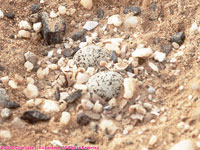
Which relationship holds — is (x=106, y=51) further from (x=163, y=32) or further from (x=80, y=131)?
(x=80, y=131)

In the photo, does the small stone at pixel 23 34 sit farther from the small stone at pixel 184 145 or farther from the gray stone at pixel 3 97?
the small stone at pixel 184 145

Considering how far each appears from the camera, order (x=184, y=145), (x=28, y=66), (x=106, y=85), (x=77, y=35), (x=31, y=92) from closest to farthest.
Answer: (x=184, y=145), (x=106, y=85), (x=31, y=92), (x=28, y=66), (x=77, y=35)

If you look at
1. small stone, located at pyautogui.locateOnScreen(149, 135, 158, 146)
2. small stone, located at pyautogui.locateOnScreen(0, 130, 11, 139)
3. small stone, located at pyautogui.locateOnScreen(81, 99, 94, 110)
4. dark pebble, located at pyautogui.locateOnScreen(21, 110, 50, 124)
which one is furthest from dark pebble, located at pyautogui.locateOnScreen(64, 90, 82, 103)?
small stone, located at pyautogui.locateOnScreen(149, 135, 158, 146)

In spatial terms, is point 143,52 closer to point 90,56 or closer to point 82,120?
point 90,56

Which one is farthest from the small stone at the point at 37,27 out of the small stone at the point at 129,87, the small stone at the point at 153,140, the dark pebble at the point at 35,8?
the small stone at the point at 153,140

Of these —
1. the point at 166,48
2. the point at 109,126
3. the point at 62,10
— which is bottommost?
the point at 109,126

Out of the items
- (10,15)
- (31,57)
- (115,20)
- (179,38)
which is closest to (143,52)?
(179,38)

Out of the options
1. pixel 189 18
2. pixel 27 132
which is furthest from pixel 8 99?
pixel 189 18
